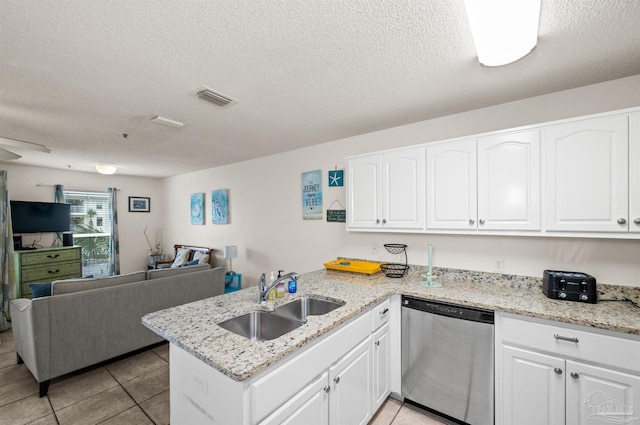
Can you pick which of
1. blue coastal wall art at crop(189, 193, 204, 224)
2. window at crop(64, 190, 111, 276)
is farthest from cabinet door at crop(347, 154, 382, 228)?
window at crop(64, 190, 111, 276)

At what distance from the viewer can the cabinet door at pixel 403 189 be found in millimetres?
2355

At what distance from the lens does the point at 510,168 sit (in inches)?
77.4

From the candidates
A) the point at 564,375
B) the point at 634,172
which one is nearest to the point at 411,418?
the point at 564,375

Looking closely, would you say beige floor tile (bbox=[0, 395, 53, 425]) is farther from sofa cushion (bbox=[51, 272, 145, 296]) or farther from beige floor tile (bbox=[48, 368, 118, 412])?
sofa cushion (bbox=[51, 272, 145, 296])

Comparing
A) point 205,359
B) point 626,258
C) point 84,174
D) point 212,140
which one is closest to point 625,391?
point 626,258

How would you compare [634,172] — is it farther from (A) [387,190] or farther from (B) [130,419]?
(B) [130,419]

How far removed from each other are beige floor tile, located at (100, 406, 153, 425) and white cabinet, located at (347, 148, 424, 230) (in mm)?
2321

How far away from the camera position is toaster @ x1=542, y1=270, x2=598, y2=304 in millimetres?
1717

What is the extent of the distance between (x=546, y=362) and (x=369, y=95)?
2.11 metres

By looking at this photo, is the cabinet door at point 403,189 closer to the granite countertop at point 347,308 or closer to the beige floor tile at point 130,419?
the granite countertop at point 347,308

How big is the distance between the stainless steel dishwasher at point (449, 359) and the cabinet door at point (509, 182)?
724 mm

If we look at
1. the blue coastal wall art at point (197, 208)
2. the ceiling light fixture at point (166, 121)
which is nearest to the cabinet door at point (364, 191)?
the ceiling light fixture at point (166, 121)

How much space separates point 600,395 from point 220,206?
15.9 ft

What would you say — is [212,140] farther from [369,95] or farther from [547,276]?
[547,276]
